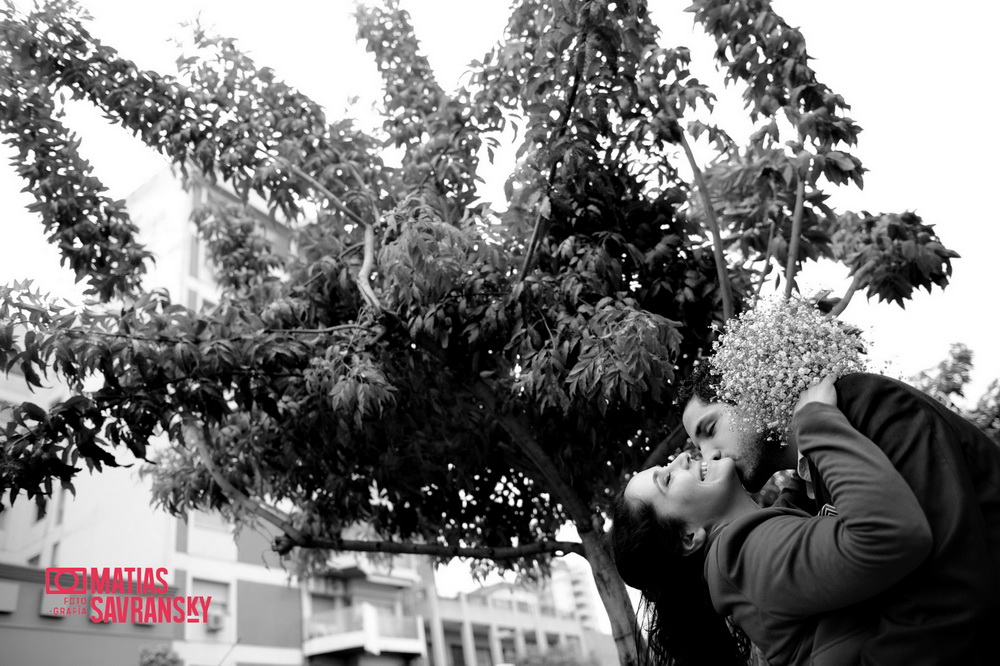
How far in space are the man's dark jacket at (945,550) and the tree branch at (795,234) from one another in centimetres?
290

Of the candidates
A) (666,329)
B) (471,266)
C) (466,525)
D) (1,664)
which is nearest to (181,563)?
(1,664)

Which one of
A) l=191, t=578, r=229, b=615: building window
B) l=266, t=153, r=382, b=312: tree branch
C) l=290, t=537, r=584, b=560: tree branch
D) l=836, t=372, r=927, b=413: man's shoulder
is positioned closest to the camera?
l=836, t=372, r=927, b=413: man's shoulder

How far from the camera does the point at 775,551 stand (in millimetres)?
1718

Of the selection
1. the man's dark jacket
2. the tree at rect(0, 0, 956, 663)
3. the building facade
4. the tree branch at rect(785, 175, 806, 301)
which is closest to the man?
the man's dark jacket

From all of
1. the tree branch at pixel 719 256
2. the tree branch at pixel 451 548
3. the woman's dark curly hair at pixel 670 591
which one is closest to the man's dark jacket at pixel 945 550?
the woman's dark curly hair at pixel 670 591

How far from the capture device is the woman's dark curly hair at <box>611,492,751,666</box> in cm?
216

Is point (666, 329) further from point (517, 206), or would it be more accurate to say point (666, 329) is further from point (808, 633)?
point (808, 633)

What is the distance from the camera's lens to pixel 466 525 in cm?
638

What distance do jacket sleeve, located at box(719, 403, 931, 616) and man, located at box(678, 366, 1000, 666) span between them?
0.18 ft

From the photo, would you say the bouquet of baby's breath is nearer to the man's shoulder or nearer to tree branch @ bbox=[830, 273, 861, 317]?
the man's shoulder

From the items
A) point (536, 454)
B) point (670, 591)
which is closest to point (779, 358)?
point (670, 591)

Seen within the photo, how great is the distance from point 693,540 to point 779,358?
1.66 feet

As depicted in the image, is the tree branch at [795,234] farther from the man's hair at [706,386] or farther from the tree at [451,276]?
the man's hair at [706,386]

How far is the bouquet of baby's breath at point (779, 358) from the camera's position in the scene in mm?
1991
